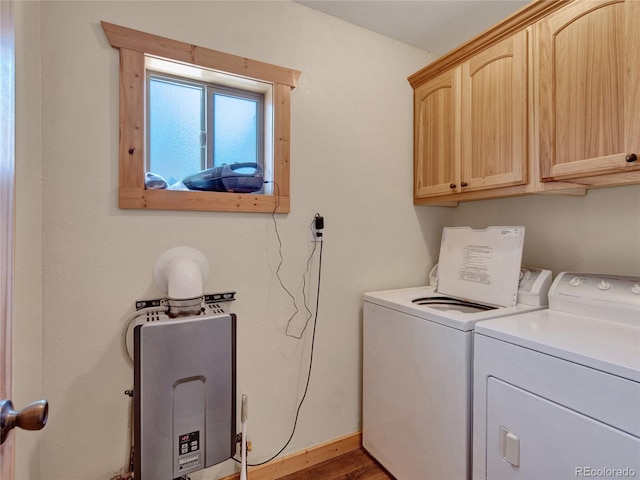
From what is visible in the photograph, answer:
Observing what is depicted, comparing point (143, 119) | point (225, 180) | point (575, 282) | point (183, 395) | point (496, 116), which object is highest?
point (496, 116)

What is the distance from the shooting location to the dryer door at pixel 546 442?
848mm

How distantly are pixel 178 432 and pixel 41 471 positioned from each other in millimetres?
696

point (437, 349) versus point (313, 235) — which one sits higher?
point (313, 235)

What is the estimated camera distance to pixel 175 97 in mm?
1584

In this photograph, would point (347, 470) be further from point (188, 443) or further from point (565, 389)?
point (565, 389)

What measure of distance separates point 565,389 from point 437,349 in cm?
48

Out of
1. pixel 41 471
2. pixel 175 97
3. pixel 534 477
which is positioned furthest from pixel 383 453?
→ pixel 175 97

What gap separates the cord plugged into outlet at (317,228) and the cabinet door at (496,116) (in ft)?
2.75

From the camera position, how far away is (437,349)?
4.50 ft

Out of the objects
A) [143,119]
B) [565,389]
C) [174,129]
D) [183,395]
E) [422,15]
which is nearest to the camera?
[565,389]

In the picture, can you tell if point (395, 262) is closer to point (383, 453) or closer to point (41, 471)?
point (383, 453)

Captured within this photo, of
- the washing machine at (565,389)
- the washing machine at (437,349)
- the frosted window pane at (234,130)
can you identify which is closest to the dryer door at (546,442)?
the washing machine at (565,389)

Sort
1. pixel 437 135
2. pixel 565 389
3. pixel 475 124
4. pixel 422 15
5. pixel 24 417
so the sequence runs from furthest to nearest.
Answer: pixel 437 135 < pixel 422 15 < pixel 475 124 < pixel 565 389 < pixel 24 417

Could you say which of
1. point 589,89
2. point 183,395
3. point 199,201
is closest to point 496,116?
point 589,89
